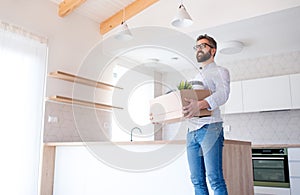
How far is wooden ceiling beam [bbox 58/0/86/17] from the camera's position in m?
3.85

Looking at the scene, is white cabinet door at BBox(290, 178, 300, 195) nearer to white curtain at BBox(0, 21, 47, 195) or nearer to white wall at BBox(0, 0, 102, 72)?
white curtain at BBox(0, 21, 47, 195)

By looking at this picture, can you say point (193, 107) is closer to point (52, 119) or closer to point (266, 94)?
point (52, 119)

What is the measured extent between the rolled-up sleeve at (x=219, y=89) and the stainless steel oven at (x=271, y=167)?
8.25 ft

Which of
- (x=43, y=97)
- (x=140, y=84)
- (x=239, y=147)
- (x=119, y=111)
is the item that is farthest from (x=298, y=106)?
(x=43, y=97)

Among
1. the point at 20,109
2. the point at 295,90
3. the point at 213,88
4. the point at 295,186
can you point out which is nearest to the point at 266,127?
the point at 295,90

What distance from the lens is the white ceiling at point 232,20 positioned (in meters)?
3.34

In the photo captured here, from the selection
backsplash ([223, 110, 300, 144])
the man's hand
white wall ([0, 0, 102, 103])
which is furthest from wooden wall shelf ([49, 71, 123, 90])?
backsplash ([223, 110, 300, 144])

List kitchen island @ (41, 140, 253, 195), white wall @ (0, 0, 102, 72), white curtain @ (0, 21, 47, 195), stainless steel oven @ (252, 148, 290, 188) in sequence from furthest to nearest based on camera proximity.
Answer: stainless steel oven @ (252, 148, 290, 188) < white wall @ (0, 0, 102, 72) < white curtain @ (0, 21, 47, 195) < kitchen island @ (41, 140, 253, 195)

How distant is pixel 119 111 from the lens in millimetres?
2771

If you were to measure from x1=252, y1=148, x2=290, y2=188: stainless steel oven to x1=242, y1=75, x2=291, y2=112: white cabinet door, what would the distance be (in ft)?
2.11

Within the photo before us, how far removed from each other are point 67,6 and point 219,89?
2.86 meters

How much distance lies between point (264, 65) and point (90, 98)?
9.17 feet

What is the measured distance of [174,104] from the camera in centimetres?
176

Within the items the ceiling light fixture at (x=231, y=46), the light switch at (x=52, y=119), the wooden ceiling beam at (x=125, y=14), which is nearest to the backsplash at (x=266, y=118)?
the ceiling light fixture at (x=231, y=46)
